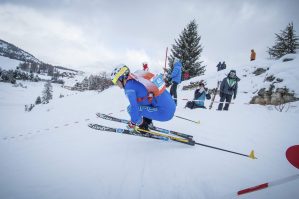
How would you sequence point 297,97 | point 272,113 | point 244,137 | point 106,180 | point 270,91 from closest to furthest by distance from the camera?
1. point 106,180
2. point 244,137
3. point 272,113
4. point 297,97
5. point 270,91

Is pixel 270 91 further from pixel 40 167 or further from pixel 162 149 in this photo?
pixel 40 167

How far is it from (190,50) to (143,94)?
21.6m

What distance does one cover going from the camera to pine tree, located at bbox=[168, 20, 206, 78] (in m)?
24.4

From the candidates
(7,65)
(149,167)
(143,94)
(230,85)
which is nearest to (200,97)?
(230,85)

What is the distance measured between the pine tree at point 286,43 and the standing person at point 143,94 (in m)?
24.8

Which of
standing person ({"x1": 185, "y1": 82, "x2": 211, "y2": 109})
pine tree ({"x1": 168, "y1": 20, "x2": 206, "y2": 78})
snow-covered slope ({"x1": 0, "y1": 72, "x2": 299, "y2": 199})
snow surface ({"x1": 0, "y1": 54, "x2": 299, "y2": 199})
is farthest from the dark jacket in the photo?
pine tree ({"x1": 168, "y1": 20, "x2": 206, "y2": 78})

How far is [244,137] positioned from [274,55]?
24.9 m

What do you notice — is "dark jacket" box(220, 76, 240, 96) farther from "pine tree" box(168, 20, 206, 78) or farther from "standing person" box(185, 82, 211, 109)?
"pine tree" box(168, 20, 206, 78)

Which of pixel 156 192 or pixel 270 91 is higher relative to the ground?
pixel 270 91

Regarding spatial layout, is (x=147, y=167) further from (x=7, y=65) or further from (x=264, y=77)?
(x=7, y=65)

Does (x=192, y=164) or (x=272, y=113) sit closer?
(x=192, y=164)

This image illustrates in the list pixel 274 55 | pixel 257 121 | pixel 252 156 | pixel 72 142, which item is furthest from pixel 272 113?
pixel 274 55

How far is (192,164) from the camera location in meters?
3.61

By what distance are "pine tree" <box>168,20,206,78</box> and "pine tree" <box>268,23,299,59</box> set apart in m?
9.67
